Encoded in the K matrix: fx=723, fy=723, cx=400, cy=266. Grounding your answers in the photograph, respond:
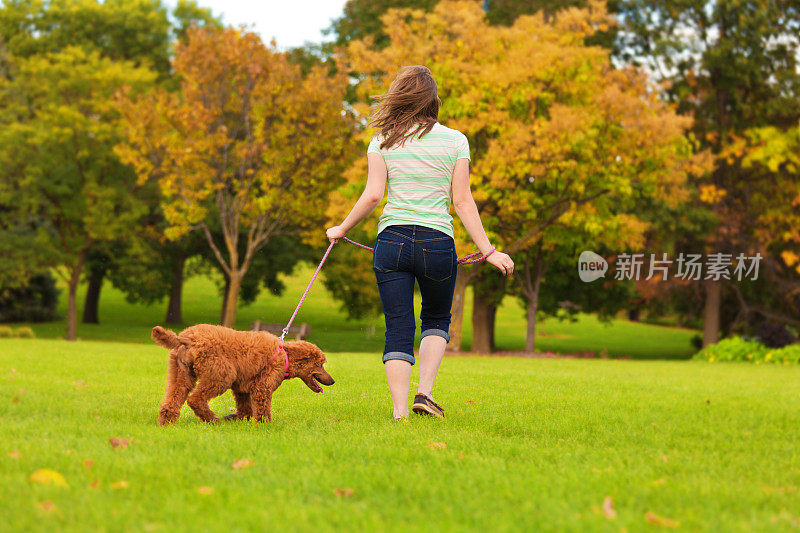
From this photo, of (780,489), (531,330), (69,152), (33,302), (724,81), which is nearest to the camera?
(780,489)

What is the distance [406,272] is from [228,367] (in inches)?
54.3

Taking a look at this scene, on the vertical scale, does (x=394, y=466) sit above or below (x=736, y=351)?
above

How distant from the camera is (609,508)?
2.95 metres

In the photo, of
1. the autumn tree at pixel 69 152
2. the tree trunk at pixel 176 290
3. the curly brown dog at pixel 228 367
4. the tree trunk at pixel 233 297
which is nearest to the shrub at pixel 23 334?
the autumn tree at pixel 69 152

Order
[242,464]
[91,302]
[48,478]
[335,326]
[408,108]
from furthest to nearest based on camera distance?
1. [335,326]
2. [91,302]
3. [408,108]
4. [242,464]
5. [48,478]

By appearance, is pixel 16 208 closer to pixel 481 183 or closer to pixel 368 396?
pixel 481 183

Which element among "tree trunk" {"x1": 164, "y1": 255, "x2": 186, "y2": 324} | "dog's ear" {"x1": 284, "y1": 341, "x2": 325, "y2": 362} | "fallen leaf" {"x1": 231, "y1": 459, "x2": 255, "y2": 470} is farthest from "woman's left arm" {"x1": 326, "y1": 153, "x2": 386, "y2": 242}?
"tree trunk" {"x1": 164, "y1": 255, "x2": 186, "y2": 324}

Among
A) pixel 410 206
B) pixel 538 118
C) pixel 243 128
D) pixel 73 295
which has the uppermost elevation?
pixel 538 118

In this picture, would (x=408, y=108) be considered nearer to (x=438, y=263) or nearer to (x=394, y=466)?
(x=438, y=263)

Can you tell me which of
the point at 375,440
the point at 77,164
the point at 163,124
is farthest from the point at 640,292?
the point at 375,440

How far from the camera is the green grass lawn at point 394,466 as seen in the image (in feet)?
9.05

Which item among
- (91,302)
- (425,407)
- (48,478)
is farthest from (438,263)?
(91,302)

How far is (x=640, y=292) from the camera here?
2556cm

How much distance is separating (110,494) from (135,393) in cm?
417
